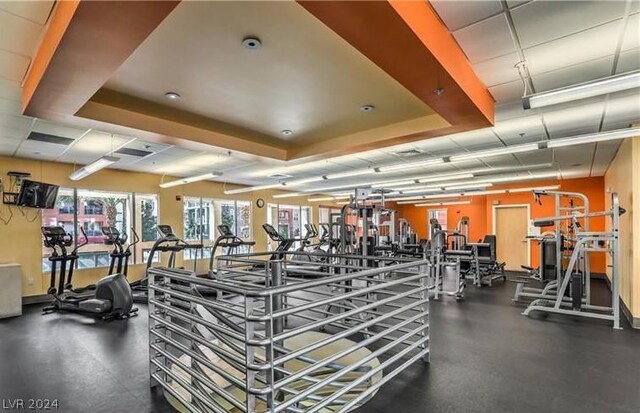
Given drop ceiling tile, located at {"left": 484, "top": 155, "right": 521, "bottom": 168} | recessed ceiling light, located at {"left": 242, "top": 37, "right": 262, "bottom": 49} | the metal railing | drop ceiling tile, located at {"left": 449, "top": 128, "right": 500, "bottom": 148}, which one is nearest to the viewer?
the metal railing

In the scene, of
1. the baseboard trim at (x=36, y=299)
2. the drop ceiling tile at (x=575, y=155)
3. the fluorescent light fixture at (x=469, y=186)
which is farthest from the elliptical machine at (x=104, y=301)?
the fluorescent light fixture at (x=469, y=186)

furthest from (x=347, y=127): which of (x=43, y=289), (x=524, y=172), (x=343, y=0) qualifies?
(x=43, y=289)

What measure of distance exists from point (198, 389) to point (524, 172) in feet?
29.8

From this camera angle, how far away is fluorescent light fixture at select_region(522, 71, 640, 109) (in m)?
2.61

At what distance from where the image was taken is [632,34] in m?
2.55

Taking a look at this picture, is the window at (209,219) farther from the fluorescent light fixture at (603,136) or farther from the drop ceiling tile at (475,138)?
the fluorescent light fixture at (603,136)

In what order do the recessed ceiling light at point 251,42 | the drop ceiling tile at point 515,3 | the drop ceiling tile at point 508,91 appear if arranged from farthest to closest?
1. the drop ceiling tile at point 508,91
2. the recessed ceiling light at point 251,42
3. the drop ceiling tile at point 515,3

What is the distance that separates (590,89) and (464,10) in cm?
145

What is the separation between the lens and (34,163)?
671cm

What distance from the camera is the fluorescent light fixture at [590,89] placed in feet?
8.55

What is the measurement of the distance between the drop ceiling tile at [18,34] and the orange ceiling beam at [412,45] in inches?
85.3

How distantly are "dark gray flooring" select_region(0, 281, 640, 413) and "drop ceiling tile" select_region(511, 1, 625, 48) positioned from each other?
2.93 meters

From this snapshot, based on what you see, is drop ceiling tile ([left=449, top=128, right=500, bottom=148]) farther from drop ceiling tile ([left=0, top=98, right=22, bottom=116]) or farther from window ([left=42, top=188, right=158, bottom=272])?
window ([left=42, top=188, right=158, bottom=272])

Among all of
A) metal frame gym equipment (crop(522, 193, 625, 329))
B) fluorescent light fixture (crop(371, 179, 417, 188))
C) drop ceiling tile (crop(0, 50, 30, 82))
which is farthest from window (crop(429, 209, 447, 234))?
drop ceiling tile (crop(0, 50, 30, 82))
